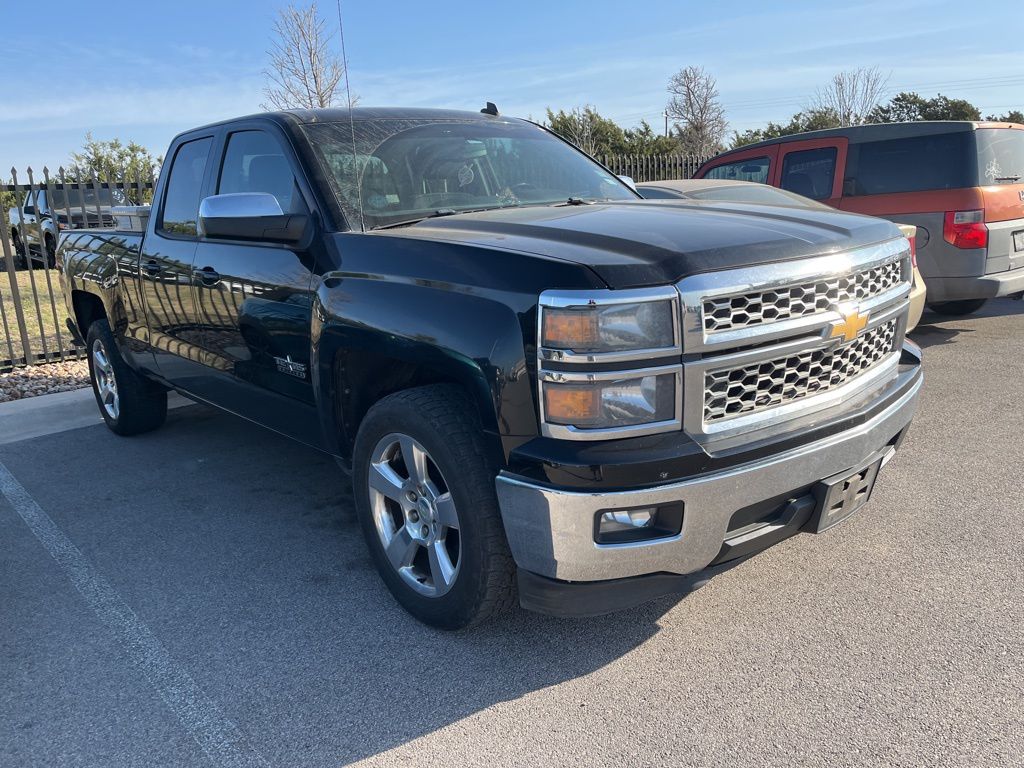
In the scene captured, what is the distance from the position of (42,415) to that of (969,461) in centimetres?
662

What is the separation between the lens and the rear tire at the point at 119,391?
5559 millimetres

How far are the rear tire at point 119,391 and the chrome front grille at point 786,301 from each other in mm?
4347

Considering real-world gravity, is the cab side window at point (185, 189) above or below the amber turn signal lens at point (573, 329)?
above

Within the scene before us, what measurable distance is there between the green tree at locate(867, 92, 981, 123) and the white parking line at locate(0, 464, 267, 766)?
37.2 metres

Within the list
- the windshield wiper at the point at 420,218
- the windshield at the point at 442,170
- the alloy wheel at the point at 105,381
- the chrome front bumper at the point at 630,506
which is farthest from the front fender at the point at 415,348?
the alloy wheel at the point at 105,381

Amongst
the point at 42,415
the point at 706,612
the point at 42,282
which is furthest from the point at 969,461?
the point at 42,282

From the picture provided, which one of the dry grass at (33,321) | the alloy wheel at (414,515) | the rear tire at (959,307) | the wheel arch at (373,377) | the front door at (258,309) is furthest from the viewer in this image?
the dry grass at (33,321)

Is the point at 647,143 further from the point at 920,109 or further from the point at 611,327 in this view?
the point at 611,327

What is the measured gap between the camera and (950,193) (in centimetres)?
683

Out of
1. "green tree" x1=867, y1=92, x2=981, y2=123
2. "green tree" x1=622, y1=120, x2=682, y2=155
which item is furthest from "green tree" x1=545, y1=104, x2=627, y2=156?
"green tree" x1=867, y1=92, x2=981, y2=123

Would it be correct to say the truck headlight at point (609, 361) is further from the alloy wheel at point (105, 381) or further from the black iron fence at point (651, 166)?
the black iron fence at point (651, 166)

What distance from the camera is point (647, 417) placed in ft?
7.80

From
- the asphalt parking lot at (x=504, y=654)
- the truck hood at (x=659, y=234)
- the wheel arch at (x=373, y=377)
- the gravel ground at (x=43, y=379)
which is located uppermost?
the truck hood at (x=659, y=234)

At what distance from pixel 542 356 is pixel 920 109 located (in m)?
39.9
